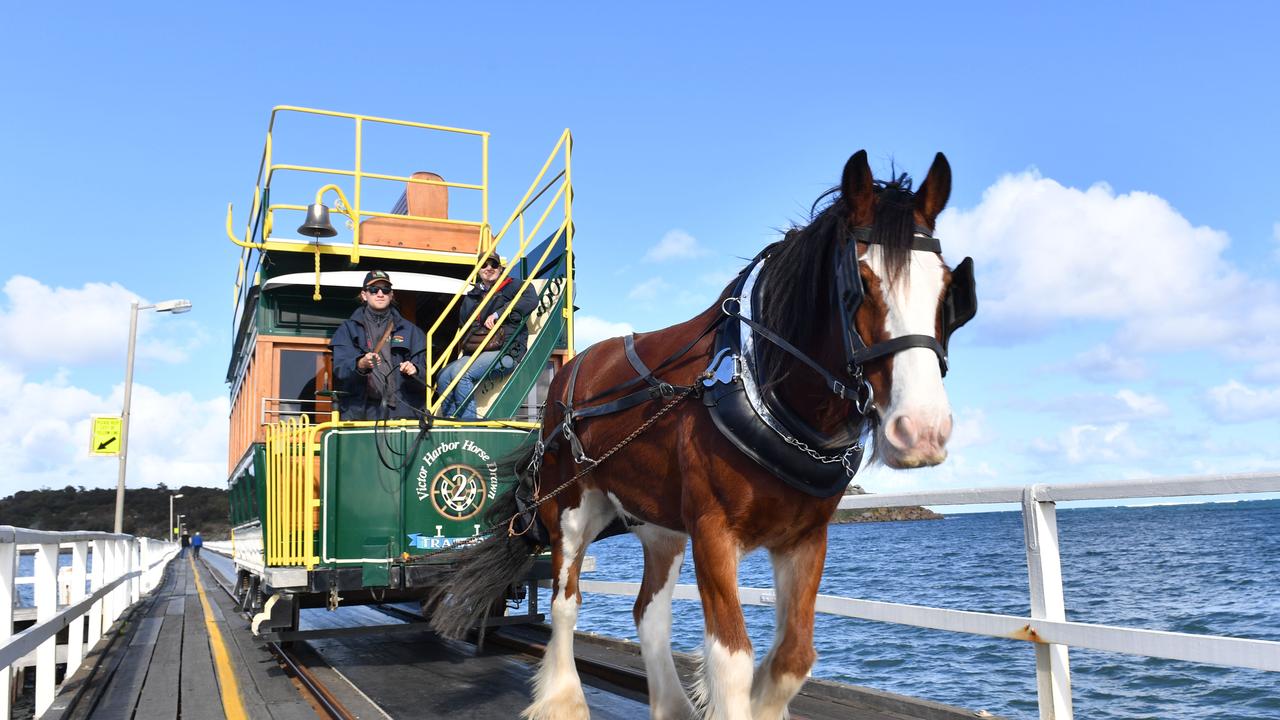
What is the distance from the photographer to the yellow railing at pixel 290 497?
6289 mm

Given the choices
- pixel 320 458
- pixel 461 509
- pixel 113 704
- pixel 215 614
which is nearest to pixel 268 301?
pixel 320 458

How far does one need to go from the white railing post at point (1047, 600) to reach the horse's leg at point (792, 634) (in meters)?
1.18

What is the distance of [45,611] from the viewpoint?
5477mm

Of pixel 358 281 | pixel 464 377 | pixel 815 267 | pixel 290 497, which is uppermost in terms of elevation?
pixel 358 281

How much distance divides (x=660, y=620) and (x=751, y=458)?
1523 millimetres

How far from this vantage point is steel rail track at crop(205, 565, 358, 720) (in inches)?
193

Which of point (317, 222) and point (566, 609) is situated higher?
point (317, 222)

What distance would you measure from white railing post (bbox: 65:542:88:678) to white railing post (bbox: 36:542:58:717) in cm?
84

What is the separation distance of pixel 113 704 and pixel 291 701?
51.2 inches

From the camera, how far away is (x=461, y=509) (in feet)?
21.9

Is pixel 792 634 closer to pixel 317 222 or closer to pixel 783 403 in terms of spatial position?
pixel 783 403

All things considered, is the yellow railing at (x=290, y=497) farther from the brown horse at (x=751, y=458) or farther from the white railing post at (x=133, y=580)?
the white railing post at (x=133, y=580)

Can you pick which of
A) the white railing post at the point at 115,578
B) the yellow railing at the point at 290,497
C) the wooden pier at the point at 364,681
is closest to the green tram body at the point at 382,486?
the yellow railing at the point at 290,497

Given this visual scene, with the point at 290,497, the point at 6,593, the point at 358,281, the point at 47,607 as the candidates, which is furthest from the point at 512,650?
the point at 6,593
